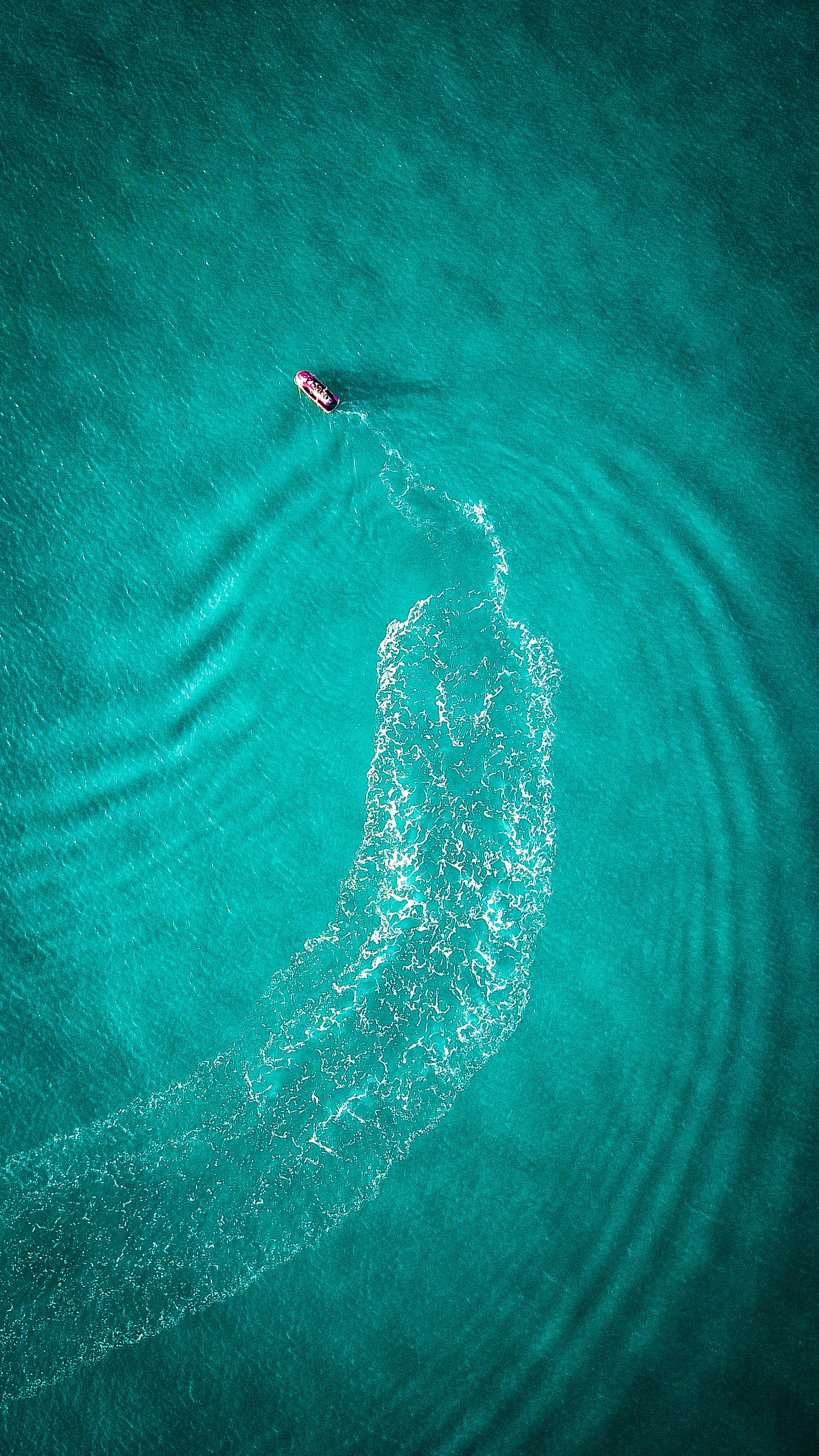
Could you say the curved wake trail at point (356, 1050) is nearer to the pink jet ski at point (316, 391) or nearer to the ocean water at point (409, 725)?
the ocean water at point (409, 725)

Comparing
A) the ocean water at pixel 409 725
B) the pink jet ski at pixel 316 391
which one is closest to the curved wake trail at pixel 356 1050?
the ocean water at pixel 409 725

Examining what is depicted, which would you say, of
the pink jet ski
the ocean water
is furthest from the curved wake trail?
the pink jet ski

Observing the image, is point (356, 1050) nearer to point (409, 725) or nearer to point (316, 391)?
point (409, 725)

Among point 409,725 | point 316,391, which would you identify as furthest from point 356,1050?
point 316,391

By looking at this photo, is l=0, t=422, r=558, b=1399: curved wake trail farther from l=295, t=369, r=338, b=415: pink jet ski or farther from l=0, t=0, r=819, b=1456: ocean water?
l=295, t=369, r=338, b=415: pink jet ski

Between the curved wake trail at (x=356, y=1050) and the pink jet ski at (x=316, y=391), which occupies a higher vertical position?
the pink jet ski at (x=316, y=391)
